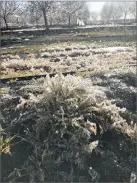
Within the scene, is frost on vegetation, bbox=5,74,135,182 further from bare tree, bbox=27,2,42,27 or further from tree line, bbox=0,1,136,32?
bare tree, bbox=27,2,42,27

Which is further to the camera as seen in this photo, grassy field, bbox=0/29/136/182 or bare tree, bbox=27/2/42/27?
bare tree, bbox=27/2/42/27

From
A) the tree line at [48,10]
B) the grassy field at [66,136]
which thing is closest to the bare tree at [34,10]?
the tree line at [48,10]

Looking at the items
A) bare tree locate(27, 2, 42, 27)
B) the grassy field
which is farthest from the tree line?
the grassy field

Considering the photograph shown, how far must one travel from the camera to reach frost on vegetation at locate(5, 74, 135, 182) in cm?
449

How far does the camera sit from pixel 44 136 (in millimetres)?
4863

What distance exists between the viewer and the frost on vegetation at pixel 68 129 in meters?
4.49

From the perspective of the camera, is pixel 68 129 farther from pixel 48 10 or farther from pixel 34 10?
pixel 34 10

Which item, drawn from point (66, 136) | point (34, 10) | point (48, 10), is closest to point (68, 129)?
point (66, 136)

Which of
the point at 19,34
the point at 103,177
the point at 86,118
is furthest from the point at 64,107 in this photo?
the point at 19,34

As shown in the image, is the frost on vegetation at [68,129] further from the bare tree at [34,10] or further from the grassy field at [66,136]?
the bare tree at [34,10]

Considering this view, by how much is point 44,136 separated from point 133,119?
63.8 inches

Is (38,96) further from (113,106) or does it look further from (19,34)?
(19,34)

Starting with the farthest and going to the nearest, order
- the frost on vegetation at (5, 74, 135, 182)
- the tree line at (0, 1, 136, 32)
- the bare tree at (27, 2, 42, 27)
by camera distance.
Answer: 1. the bare tree at (27, 2, 42, 27)
2. the tree line at (0, 1, 136, 32)
3. the frost on vegetation at (5, 74, 135, 182)

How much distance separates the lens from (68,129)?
16.1ft
